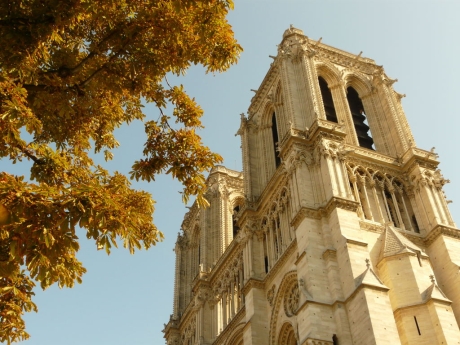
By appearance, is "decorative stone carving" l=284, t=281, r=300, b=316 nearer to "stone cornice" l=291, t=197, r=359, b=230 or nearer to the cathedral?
the cathedral

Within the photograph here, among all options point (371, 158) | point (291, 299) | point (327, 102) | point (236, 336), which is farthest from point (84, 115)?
point (327, 102)

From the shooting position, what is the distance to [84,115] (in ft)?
28.2


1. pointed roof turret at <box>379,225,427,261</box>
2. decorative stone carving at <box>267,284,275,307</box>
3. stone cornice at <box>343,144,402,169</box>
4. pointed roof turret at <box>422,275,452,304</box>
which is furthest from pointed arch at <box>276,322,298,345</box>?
stone cornice at <box>343,144,402,169</box>

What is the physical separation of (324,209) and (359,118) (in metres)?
9.95

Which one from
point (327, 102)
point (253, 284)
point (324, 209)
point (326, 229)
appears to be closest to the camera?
point (326, 229)

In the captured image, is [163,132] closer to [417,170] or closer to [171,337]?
[417,170]

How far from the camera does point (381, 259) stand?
19812mm

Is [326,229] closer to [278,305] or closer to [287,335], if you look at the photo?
[278,305]

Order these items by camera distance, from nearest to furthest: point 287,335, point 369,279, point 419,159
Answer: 1. point 369,279
2. point 287,335
3. point 419,159

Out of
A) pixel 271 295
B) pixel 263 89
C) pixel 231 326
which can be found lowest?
pixel 271 295

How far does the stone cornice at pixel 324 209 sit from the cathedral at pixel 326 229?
Answer: 0.04 metres

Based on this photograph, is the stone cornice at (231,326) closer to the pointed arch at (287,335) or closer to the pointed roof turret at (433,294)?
the pointed arch at (287,335)

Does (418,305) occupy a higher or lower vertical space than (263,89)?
lower

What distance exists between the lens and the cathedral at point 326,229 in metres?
18.2
